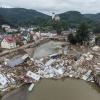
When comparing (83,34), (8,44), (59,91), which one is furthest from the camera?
(83,34)

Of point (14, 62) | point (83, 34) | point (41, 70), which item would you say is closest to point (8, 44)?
point (14, 62)

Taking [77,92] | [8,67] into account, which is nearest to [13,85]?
[8,67]

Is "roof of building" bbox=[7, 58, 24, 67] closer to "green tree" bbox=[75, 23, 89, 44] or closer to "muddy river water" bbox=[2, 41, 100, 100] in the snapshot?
"muddy river water" bbox=[2, 41, 100, 100]

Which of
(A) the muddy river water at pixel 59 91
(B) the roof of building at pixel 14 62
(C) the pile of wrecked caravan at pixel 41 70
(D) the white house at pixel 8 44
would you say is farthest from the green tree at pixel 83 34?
(A) the muddy river water at pixel 59 91

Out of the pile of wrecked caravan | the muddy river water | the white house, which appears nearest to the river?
the muddy river water

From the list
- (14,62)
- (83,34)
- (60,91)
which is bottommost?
(60,91)

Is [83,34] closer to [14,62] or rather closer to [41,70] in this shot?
[41,70]

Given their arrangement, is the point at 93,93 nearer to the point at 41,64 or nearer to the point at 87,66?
the point at 87,66

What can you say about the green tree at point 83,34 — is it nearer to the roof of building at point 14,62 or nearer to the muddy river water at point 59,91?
the roof of building at point 14,62
